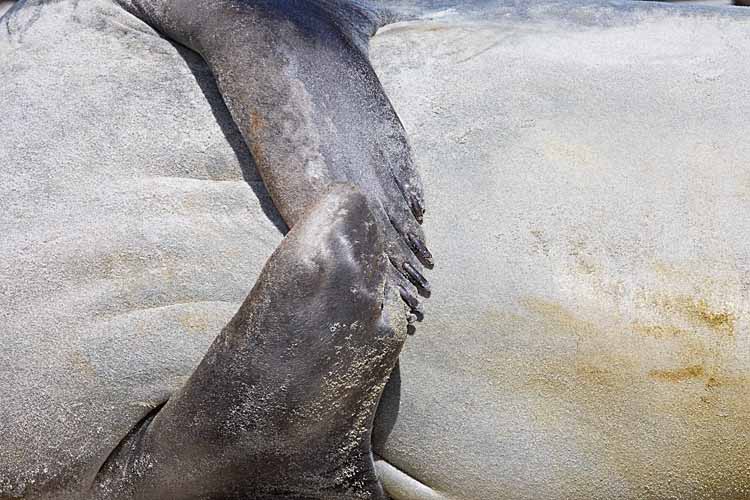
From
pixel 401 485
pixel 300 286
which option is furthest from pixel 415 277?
pixel 401 485

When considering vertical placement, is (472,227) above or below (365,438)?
above

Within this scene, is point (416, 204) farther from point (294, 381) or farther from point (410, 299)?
point (294, 381)

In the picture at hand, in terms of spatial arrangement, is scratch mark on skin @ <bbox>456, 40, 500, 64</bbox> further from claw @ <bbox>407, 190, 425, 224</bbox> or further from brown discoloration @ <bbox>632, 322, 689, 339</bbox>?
brown discoloration @ <bbox>632, 322, 689, 339</bbox>

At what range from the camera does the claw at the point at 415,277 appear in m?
1.15

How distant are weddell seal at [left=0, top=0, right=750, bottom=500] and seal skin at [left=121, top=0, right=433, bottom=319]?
0.03 metres

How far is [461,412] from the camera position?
47.4 inches

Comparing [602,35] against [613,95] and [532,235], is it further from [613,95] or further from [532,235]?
[532,235]

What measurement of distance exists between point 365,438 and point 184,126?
0.41 meters

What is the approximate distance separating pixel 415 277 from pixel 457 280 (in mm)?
63

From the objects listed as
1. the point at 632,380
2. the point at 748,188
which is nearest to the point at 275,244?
the point at 632,380

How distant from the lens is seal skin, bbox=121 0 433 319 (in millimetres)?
1121

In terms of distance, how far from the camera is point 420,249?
1166mm

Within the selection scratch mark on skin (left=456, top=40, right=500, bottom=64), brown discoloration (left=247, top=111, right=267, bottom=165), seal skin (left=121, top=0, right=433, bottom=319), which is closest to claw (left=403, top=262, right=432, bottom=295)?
seal skin (left=121, top=0, right=433, bottom=319)

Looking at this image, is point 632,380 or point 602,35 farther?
point 602,35
